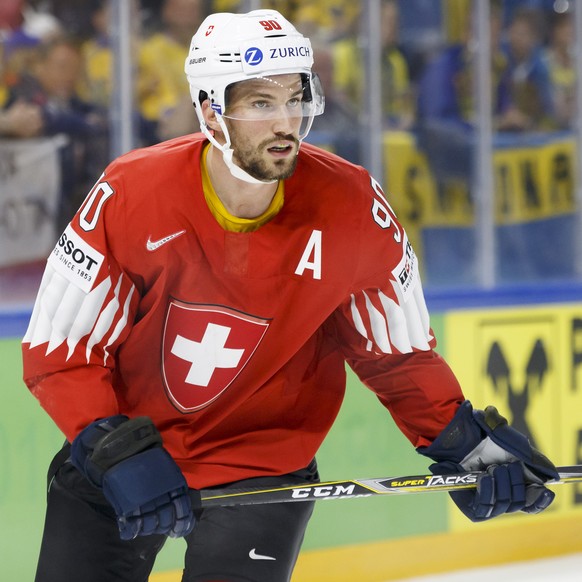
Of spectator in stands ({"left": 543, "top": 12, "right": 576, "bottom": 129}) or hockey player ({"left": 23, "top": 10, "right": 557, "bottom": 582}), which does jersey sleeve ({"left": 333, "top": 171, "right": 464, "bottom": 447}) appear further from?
spectator in stands ({"left": 543, "top": 12, "right": 576, "bottom": 129})

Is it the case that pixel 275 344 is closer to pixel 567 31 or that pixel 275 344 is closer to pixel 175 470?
pixel 175 470

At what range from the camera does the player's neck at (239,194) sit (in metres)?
2.20

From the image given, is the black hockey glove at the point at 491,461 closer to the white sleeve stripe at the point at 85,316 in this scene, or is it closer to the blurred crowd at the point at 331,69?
the white sleeve stripe at the point at 85,316

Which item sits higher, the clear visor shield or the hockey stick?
the clear visor shield

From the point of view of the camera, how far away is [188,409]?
2277 mm

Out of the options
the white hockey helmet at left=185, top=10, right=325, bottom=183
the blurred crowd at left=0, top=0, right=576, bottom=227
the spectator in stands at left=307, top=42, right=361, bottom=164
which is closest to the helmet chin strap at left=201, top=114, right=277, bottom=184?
the white hockey helmet at left=185, top=10, right=325, bottom=183

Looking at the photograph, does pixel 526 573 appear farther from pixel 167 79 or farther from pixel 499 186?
pixel 167 79

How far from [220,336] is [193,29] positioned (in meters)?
2.54

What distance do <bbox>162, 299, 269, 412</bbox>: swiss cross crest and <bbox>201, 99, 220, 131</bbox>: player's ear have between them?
0.30m

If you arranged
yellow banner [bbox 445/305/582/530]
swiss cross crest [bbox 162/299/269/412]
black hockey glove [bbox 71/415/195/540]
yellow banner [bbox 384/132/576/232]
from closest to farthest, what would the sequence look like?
black hockey glove [bbox 71/415/195/540] < swiss cross crest [bbox 162/299/269/412] < yellow banner [bbox 445/305/582/530] < yellow banner [bbox 384/132/576/232]

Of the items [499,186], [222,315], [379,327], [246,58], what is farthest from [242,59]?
[499,186]

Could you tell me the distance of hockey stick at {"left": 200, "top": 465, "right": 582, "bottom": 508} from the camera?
212cm

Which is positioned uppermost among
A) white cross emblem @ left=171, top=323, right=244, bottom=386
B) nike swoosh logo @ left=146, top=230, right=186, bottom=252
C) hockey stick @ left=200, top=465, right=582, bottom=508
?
nike swoosh logo @ left=146, top=230, right=186, bottom=252

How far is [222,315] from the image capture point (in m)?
2.23
